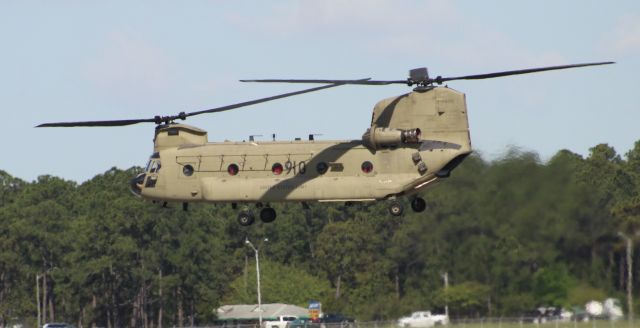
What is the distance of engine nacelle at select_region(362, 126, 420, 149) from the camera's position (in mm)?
47500

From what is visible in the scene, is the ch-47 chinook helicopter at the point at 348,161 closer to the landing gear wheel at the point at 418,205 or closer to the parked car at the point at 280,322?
the landing gear wheel at the point at 418,205

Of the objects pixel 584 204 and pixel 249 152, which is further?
pixel 249 152

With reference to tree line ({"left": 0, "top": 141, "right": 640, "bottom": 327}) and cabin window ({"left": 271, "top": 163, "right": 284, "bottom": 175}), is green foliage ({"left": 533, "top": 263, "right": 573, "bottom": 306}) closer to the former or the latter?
tree line ({"left": 0, "top": 141, "right": 640, "bottom": 327})

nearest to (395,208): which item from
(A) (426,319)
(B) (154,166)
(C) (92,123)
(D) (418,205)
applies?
(D) (418,205)

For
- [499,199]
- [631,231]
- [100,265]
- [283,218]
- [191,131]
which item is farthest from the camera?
[283,218]

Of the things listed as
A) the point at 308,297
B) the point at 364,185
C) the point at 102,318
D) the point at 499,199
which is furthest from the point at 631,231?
the point at 102,318

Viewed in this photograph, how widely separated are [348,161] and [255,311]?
7156 cm

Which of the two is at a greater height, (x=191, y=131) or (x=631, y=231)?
(x=191, y=131)

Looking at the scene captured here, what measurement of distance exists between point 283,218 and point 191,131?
309ft

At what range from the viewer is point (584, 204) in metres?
45.4

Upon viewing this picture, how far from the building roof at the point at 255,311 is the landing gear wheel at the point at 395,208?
230 feet

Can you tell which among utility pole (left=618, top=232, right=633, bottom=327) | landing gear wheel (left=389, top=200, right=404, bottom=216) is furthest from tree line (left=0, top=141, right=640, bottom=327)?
utility pole (left=618, top=232, right=633, bottom=327)

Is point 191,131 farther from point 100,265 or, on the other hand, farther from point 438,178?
point 100,265

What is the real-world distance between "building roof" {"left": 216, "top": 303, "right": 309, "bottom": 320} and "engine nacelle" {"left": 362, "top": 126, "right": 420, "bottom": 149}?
232 ft
